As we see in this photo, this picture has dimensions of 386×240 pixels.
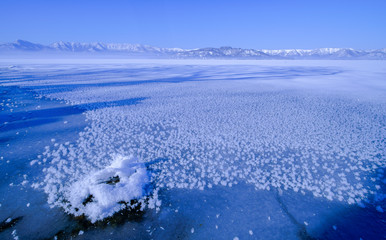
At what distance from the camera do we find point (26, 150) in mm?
4098

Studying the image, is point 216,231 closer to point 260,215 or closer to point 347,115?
point 260,215

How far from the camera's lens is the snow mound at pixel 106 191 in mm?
2480

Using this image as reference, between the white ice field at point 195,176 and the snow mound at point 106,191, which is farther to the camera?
the snow mound at point 106,191

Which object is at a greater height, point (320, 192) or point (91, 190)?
point (91, 190)

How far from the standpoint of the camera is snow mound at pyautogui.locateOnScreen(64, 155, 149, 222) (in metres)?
2.48

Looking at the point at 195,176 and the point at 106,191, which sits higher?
the point at 106,191

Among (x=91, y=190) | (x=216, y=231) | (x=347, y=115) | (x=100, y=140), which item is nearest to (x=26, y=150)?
(x=100, y=140)

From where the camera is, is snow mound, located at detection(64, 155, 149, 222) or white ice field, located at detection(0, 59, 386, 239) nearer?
white ice field, located at detection(0, 59, 386, 239)

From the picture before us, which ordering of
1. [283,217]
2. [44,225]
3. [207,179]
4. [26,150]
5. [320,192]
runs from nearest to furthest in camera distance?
[44,225], [283,217], [320,192], [207,179], [26,150]

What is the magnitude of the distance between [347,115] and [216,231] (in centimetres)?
694

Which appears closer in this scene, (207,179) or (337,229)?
(337,229)

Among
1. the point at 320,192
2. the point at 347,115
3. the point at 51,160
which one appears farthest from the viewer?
the point at 347,115

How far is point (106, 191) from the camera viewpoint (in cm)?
263

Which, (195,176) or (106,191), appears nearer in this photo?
(106,191)
